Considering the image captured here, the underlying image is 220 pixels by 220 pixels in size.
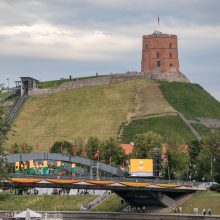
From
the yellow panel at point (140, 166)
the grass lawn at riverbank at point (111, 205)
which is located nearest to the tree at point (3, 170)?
the grass lawn at riverbank at point (111, 205)

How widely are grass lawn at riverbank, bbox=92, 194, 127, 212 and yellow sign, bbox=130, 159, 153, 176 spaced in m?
6.47

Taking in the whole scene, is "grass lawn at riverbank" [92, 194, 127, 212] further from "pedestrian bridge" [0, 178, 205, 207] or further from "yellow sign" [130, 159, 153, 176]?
"yellow sign" [130, 159, 153, 176]

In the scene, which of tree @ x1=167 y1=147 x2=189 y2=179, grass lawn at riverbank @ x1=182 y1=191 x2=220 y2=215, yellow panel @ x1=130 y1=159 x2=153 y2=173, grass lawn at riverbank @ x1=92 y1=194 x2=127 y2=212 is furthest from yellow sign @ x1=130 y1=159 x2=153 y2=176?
grass lawn at riverbank @ x1=182 y1=191 x2=220 y2=215

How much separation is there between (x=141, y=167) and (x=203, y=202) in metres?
28.5

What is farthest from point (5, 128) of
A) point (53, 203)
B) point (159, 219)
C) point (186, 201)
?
point (53, 203)

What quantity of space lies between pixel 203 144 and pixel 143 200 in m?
38.9

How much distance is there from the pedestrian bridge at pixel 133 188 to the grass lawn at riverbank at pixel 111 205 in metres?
3.41

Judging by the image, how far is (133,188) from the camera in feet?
495

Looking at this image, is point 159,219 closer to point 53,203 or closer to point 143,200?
point 143,200

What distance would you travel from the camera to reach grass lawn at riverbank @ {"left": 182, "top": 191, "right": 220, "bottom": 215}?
147413 millimetres

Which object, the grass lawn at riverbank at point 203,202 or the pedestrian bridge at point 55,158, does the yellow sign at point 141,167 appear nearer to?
the pedestrian bridge at point 55,158

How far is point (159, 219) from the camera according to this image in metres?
146

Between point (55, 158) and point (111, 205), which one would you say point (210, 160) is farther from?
point (55, 158)

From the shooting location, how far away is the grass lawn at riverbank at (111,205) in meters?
165
